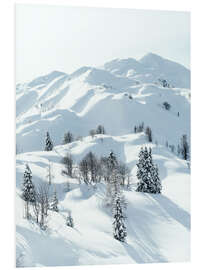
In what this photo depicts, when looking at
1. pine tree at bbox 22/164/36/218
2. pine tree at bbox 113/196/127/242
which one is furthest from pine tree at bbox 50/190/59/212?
pine tree at bbox 113/196/127/242

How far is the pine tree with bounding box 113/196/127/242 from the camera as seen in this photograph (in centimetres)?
600

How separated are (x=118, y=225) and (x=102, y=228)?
297 millimetres

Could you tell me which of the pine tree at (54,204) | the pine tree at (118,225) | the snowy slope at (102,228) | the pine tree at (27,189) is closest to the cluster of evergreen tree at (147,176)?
the snowy slope at (102,228)

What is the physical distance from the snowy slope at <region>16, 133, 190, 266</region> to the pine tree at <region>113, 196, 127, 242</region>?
0.10 meters

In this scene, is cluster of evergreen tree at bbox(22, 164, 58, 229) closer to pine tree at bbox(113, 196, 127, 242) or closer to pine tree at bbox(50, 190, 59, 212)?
pine tree at bbox(50, 190, 59, 212)

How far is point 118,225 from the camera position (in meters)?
6.06

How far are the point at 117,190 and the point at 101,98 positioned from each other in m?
24.2

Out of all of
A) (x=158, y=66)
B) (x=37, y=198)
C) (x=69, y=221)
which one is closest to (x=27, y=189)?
(x=37, y=198)

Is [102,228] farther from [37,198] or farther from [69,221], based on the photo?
[37,198]

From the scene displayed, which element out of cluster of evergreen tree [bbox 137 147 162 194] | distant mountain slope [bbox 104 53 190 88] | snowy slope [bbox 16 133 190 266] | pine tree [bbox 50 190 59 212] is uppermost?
distant mountain slope [bbox 104 53 190 88]

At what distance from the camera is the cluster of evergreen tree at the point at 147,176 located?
773 centimetres

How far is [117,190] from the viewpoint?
6.65 metres
